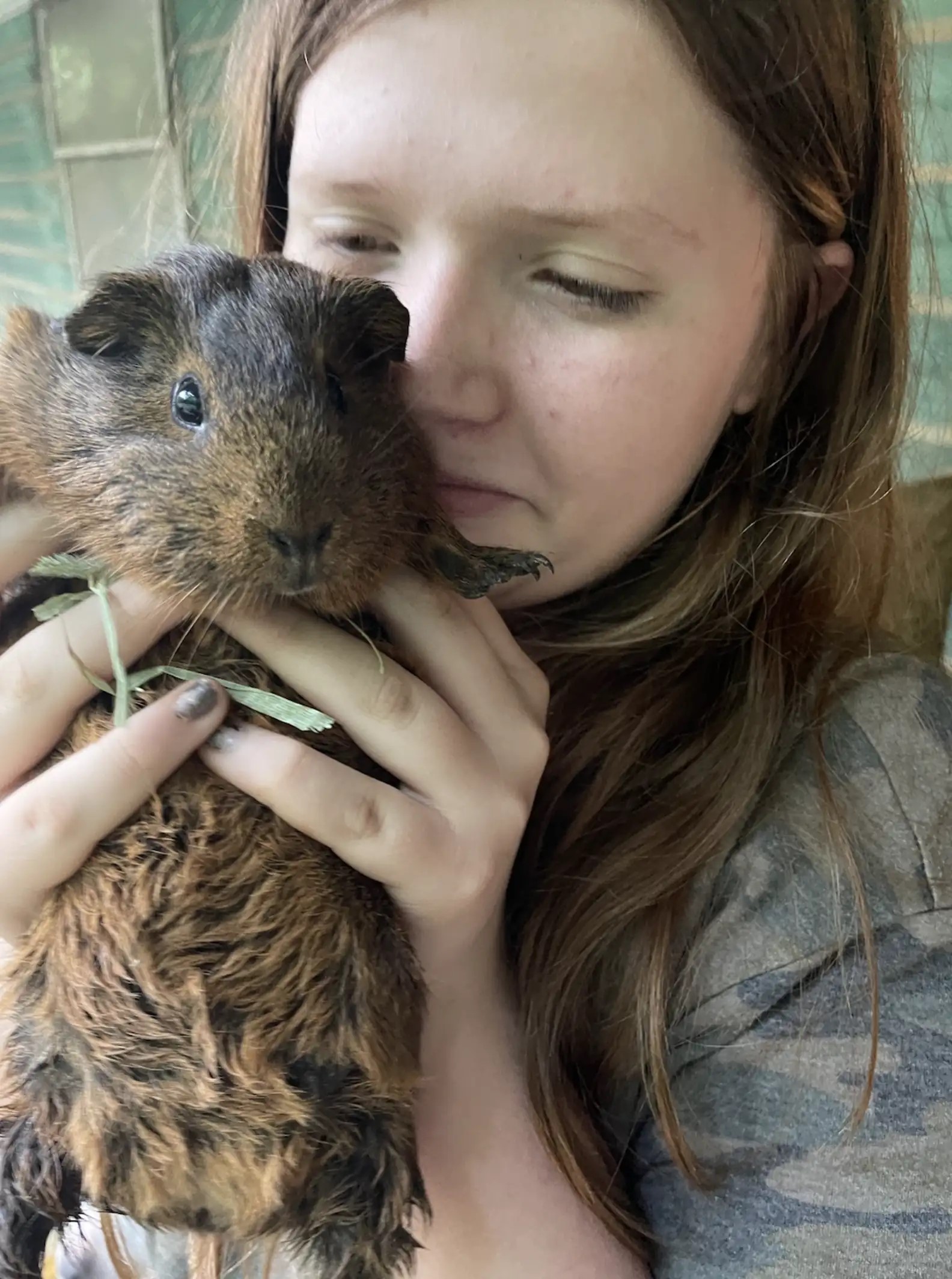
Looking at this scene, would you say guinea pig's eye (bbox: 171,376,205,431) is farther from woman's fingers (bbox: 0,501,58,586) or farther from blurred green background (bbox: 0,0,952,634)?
blurred green background (bbox: 0,0,952,634)

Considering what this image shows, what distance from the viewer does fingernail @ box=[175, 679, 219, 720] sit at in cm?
62

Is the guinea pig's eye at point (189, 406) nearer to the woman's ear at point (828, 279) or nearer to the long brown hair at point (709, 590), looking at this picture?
the long brown hair at point (709, 590)

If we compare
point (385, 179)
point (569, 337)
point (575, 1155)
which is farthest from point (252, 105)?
point (575, 1155)

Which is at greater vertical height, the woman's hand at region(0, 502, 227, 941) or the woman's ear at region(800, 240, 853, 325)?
the woman's ear at region(800, 240, 853, 325)

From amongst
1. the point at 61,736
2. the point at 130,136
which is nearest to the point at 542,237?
the point at 61,736

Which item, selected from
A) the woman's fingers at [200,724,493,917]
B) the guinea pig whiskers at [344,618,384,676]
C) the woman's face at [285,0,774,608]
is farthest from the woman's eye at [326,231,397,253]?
the woman's fingers at [200,724,493,917]

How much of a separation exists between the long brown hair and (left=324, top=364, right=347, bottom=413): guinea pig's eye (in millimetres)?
369

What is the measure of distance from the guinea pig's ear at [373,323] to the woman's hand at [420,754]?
171mm

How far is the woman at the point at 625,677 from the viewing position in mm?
734

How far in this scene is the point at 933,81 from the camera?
1.47 meters

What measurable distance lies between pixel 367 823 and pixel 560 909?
34 centimetres

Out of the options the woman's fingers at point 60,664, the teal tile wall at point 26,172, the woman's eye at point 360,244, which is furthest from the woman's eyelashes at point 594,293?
the teal tile wall at point 26,172

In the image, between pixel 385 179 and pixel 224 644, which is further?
pixel 385 179

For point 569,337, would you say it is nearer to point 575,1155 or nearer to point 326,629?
point 326,629
